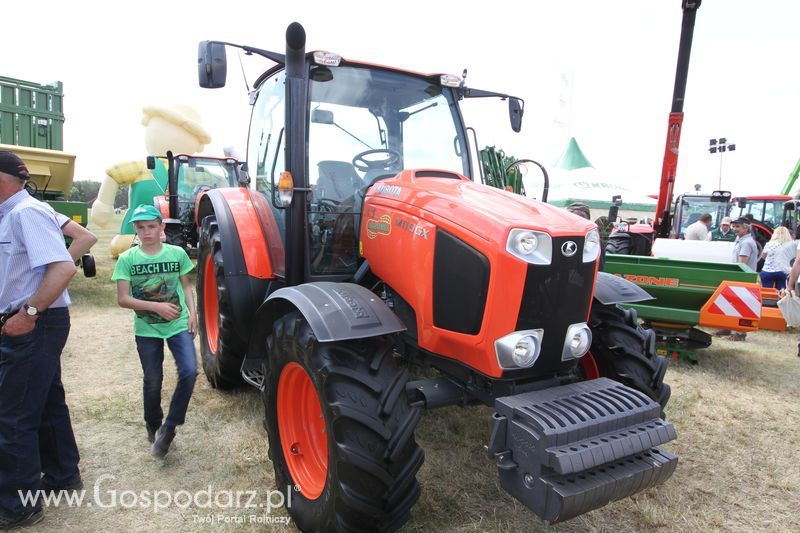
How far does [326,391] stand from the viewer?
221 centimetres

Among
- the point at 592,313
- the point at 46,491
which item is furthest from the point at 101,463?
the point at 592,313

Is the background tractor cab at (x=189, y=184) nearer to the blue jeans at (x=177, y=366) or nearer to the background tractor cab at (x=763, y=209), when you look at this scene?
the blue jeans at (x=177, y=366)

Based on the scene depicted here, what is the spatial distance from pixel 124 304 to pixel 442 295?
5.96ft

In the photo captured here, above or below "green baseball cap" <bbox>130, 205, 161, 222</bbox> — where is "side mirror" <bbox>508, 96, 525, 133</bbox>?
above

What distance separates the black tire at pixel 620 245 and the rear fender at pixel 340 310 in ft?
20.9

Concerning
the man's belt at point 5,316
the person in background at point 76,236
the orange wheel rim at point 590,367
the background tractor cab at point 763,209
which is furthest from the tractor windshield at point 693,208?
the man's belt at point 5,316

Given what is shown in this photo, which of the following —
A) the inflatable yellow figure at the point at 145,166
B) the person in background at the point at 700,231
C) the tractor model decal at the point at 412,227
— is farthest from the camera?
the inflatable yellow figure at the point at 145,166

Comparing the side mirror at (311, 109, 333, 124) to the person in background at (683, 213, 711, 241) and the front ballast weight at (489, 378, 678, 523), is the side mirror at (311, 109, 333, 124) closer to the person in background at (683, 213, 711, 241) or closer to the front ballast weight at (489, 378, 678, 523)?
the front ballast weight at (489, 378, 678, 523)

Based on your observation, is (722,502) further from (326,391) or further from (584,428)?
(326,391)

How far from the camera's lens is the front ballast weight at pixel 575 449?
1944 millimetres

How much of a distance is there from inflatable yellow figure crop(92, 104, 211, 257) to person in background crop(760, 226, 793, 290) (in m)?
11.0

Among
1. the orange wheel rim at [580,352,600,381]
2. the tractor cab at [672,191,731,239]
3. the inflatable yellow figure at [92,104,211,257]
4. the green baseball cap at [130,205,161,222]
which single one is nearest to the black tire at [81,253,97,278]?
the green baseball cap at [130,205,161,222]

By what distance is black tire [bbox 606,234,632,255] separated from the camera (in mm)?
7902

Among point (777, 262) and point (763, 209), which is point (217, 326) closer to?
point (777, 262)
